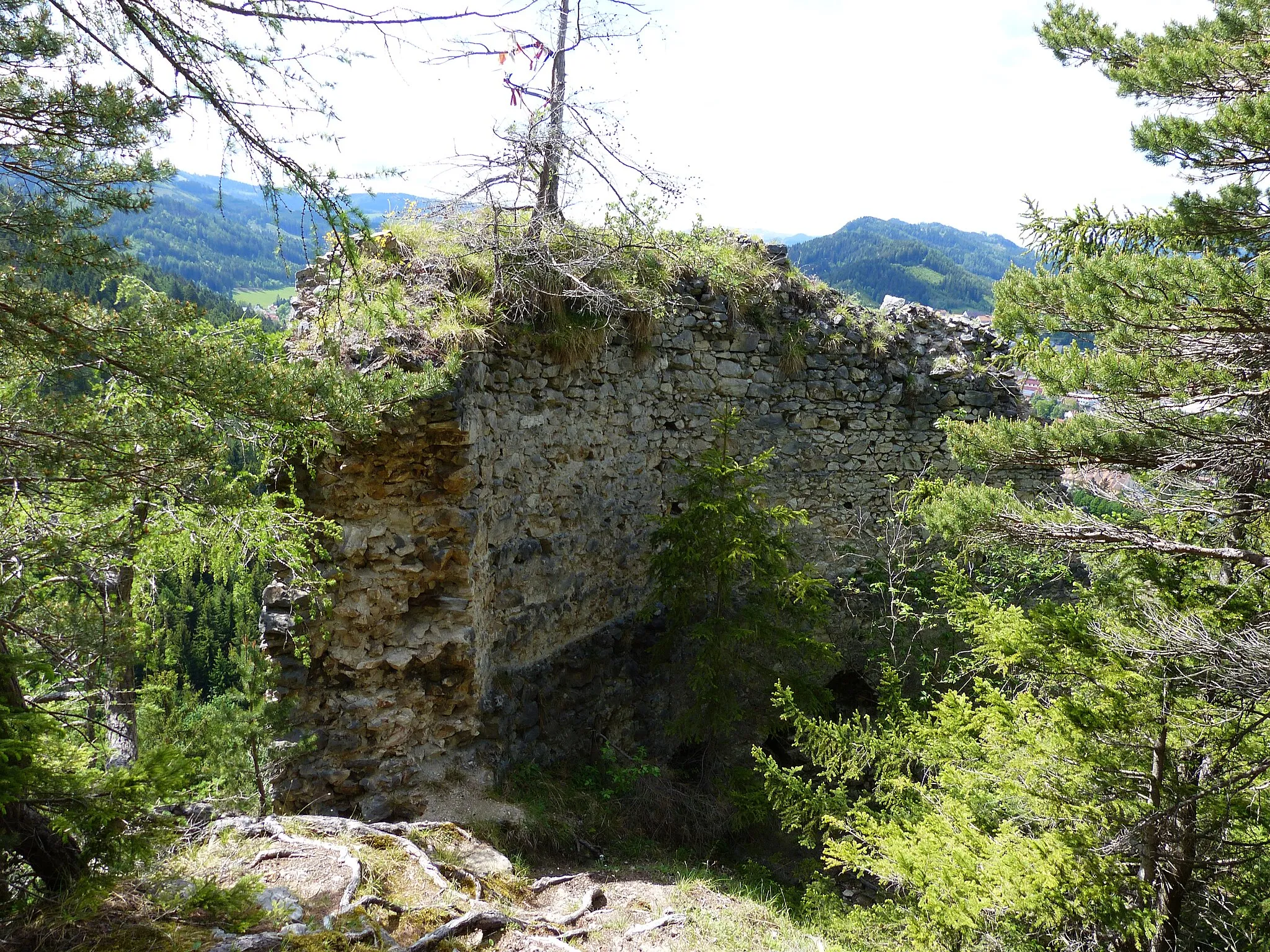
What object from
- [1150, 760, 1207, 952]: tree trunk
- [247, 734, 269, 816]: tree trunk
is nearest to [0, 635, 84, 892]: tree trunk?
[247, 734, 269, 816]: tree trunk

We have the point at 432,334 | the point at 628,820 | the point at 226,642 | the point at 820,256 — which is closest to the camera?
the point at 432,334

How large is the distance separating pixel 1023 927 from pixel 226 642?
1082 inches

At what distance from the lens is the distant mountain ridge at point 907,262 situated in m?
46.1

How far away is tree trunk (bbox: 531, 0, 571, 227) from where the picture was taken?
22.4 ft

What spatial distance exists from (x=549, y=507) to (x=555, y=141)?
3.33 m

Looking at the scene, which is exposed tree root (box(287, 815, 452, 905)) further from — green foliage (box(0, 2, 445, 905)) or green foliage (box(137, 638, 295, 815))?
green foliage (box(0, 2, 445, 905))

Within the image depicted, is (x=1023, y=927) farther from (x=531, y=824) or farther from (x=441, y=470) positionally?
(x=441, y=470)

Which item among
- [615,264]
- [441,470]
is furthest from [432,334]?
[615,264]

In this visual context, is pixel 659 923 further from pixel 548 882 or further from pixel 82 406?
pixel 82 406

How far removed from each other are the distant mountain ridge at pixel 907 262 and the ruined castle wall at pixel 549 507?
1364 inches

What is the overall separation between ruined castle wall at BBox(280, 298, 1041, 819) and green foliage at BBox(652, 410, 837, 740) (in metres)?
0.74

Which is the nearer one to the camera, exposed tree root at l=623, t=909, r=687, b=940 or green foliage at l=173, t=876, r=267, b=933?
green foliage at l=173, t=876, r=267, b=933

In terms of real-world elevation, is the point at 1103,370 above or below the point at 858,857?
above

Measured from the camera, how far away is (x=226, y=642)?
25.9m
